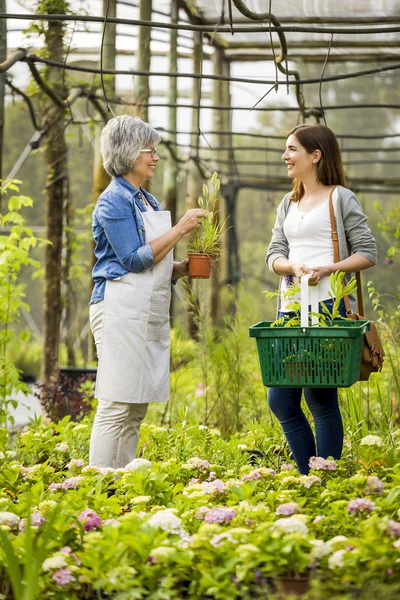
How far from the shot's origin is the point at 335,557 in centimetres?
193

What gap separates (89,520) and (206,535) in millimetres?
394

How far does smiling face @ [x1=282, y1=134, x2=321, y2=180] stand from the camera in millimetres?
3244

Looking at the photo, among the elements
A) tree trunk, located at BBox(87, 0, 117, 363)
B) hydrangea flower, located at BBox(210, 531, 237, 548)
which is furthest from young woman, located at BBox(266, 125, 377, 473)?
tree trunk, located at BBox(87, 0, 117, 363)

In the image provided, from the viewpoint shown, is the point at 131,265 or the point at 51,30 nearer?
the point at 131,265

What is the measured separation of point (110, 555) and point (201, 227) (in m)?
1.70

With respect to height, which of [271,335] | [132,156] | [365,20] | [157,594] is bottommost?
[157,594]

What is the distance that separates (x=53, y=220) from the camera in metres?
6.26

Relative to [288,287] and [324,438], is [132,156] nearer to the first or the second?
[288,287]

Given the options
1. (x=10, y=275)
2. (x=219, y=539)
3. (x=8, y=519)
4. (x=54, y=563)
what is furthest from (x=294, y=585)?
(x=10, y=275)

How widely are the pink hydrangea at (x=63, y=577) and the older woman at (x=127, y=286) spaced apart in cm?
130

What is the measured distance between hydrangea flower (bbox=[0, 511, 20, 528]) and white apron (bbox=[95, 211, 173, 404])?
944mm

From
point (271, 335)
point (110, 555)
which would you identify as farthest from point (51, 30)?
point (110, 555)

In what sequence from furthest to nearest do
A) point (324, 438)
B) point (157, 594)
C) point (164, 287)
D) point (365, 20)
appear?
point (365, 20) < point (164, 287) < point (324, 438) < point (157, 594)

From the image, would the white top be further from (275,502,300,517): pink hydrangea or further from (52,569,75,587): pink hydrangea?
(52,569,75,587): pink hydrangea
